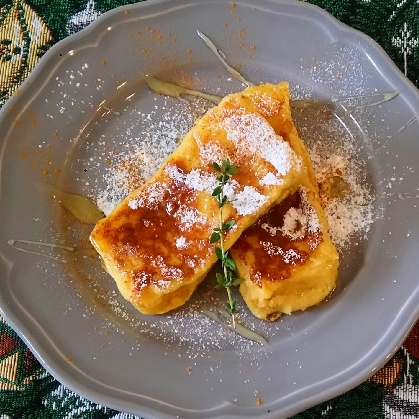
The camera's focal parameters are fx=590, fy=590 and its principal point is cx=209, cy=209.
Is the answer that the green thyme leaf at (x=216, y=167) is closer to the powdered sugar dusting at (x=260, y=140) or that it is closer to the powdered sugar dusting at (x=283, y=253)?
the powdered sugar dusting at (x=260, y=140)

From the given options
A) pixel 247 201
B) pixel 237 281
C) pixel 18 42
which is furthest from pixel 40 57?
pixel 237 281

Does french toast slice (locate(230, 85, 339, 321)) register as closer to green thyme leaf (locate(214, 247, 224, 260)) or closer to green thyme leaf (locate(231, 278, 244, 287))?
green thyme leaf (locate(231, 278, 244, 287))

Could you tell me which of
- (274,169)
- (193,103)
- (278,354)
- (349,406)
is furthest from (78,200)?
(349,406)

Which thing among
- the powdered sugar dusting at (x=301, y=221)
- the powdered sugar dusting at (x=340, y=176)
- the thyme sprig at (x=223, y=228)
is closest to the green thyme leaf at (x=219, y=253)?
the thyme sprig at (x=223, y=228)

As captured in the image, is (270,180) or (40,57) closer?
(270,180)

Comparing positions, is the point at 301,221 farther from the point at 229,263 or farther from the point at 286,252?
the point at 229,263
